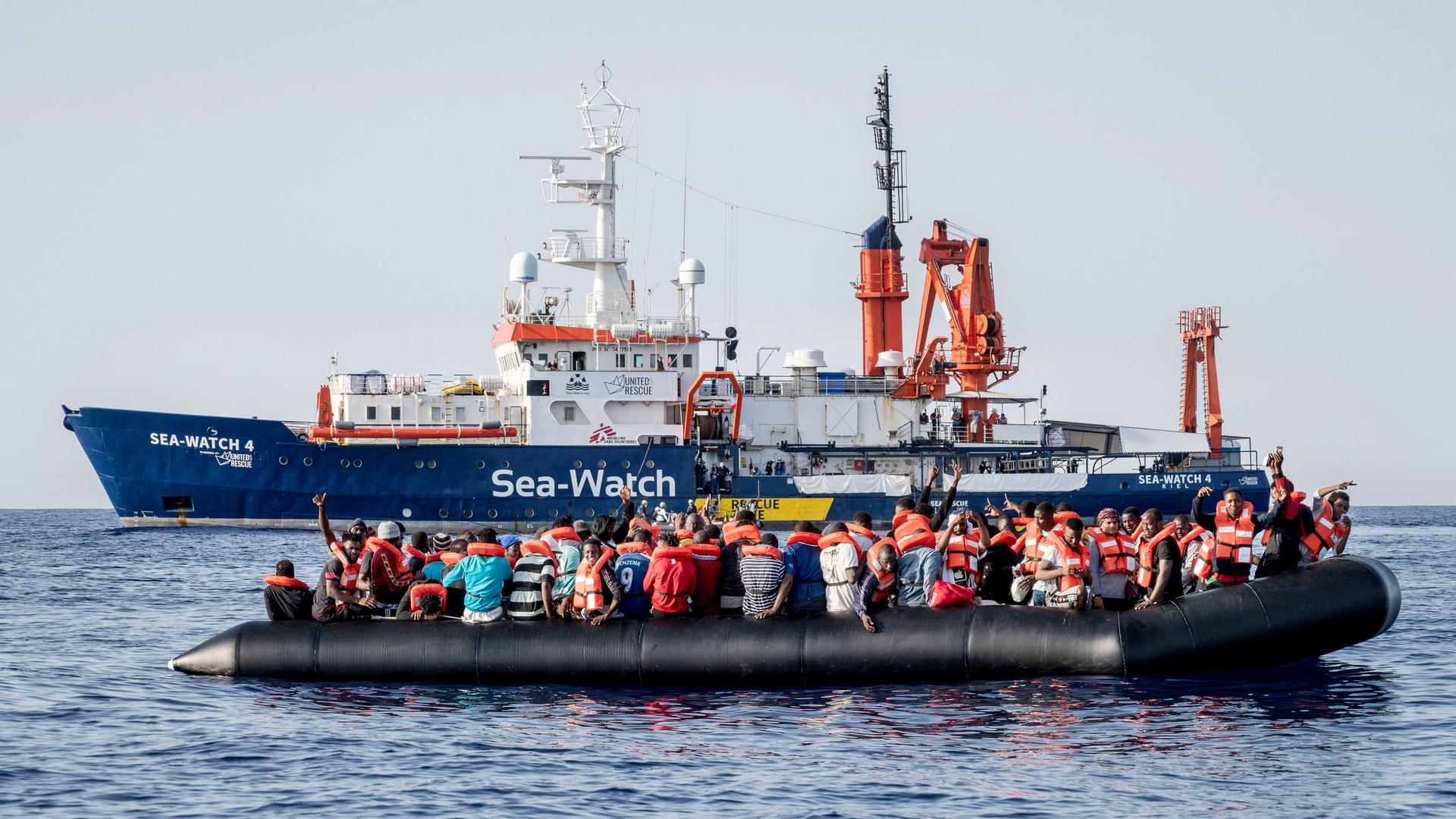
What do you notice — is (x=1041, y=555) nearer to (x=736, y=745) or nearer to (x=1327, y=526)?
(x=1327, y=526)

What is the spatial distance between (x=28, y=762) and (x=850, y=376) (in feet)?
114

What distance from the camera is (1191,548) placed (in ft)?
55.6

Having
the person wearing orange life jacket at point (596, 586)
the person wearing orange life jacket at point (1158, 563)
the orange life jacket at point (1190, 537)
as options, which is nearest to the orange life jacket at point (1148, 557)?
the person wearing orange life jacket at point (1158, 563)

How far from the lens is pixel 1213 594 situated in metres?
15.9

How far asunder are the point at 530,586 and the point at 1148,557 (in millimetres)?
6458

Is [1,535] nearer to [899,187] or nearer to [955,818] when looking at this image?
[899,187]

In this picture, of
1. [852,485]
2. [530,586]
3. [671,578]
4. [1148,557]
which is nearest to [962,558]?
[1148,557]

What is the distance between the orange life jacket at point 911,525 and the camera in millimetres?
16375

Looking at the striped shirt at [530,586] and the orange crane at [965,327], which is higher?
the orange crane at [965,327]

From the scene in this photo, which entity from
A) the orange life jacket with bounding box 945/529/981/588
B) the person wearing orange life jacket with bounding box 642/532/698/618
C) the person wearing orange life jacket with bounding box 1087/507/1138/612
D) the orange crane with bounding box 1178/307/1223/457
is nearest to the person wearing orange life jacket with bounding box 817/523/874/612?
the orange life jacket with bounding box 945/529/981/588

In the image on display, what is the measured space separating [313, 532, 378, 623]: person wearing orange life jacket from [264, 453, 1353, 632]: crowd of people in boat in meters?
0.02

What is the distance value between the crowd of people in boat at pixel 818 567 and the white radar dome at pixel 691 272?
2803 centimetres

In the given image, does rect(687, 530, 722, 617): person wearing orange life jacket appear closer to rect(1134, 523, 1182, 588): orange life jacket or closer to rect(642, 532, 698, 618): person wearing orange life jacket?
rect(642, 532, 698, 618): person wearing orange life jacket

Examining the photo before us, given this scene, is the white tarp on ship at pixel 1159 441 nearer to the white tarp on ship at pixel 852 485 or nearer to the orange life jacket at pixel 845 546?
the white tarp on ship at pixel 852 485
